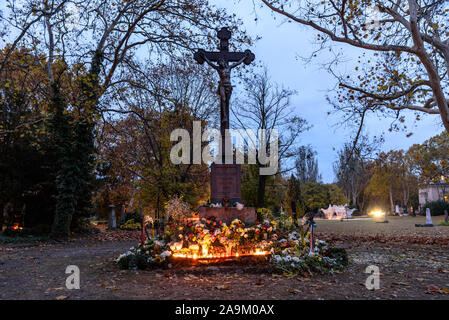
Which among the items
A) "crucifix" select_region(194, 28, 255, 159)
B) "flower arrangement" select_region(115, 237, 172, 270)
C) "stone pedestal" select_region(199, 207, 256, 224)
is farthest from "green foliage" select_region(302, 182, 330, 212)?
"flower arrangement" select_region(115, 237, 172, 270)

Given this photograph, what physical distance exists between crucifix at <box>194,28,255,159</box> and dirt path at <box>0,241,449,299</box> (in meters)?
4.40

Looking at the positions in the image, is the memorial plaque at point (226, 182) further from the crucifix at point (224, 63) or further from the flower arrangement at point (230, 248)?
the flower arrangement at point (230, 248)

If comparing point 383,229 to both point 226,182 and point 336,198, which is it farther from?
point 336,198

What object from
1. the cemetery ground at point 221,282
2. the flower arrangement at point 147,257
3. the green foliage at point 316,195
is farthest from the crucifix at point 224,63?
the green foliage at point 316,195

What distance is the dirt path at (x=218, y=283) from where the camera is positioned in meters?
4.64

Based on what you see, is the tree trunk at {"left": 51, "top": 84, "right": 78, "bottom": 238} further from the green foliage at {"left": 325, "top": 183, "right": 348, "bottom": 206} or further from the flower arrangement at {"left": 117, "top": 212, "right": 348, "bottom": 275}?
the green foliage at {"left": 325, "top": 183, "right": 348, "bottom": 206}

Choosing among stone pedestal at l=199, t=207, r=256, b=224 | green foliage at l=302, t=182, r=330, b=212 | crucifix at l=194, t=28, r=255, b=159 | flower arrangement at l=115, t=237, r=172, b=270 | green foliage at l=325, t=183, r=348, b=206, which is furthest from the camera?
green foliage at l=325, t=183, r=348, b=206

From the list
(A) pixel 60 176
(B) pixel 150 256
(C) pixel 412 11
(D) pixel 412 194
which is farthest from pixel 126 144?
(D) pixel 412 194

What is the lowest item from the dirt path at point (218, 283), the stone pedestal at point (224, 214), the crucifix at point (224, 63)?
the dirt path at point (218, 283)

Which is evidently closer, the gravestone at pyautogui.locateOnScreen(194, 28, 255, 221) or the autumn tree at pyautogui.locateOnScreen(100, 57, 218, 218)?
the gravestone at pyautogui.locateOnScreen(194, 28, 255, 221)

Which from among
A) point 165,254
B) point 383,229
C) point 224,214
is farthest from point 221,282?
point 383,229

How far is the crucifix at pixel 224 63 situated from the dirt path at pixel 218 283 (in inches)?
173

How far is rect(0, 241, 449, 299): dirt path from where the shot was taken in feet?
15.2
